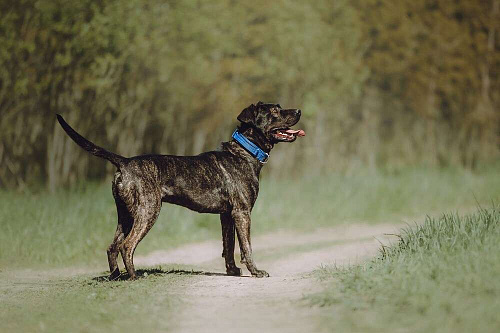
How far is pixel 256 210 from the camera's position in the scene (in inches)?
590

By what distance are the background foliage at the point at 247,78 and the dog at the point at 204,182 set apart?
274 inches

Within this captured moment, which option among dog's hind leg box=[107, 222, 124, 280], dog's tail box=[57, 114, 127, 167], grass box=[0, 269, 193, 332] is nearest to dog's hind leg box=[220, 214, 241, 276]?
grass box=[0, 269, 193, 332]

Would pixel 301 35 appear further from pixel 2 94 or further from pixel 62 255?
pixel 62 255

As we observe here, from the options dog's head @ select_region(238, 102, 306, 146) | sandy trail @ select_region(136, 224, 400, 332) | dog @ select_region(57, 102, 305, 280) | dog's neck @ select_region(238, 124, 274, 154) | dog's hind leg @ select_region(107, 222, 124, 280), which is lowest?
sandy trail @ select_region(136, 224, 400, 332)

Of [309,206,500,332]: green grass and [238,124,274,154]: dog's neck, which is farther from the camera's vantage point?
[238,124,274,154]: dog's neck

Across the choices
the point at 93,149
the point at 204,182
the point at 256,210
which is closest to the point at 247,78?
the point at 256,210

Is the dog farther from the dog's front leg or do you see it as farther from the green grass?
the green grass

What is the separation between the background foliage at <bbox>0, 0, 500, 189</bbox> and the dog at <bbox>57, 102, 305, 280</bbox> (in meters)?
6.96

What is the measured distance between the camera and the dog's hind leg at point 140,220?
7.66 m

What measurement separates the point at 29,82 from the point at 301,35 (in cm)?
809

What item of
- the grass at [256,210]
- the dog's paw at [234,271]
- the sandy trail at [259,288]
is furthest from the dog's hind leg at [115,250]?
the grass at [256,210]

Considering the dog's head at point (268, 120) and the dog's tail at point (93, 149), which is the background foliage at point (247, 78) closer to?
the dog's head at point (268, 120)

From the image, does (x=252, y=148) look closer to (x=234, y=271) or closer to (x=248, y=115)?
(x=248, y=115)

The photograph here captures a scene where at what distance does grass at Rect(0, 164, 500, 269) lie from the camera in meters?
11.3
